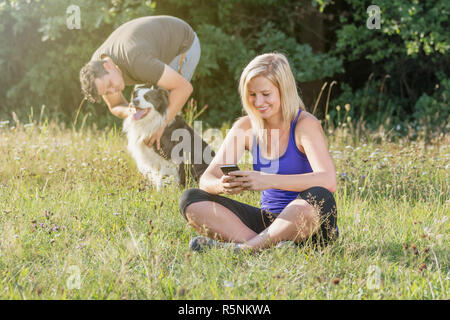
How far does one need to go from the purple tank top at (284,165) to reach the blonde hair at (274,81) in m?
0.07

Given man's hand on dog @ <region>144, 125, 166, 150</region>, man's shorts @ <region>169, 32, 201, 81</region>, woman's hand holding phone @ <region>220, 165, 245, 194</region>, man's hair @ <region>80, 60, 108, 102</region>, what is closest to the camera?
woman's hand holding phone @ <region>220, 165, 245, 194</region>

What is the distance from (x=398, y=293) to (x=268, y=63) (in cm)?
144

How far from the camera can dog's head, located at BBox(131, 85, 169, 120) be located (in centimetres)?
431

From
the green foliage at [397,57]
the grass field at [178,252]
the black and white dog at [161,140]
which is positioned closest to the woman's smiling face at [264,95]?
the grass field at [178,252]

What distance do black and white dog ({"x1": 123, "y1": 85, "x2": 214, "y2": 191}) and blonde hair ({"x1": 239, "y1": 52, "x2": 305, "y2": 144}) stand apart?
1.44m

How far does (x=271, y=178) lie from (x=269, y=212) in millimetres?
300

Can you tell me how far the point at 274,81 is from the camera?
287 centimetres

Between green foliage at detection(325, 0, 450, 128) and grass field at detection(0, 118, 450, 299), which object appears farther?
green foliage at detection(325, 0, 450, 128)

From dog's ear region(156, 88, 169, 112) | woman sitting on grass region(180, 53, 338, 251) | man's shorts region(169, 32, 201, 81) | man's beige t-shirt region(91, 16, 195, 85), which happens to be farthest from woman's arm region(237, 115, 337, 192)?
man's shorts region(169, 32, 201, 81)

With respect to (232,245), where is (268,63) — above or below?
above

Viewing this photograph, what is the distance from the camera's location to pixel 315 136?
112 inches

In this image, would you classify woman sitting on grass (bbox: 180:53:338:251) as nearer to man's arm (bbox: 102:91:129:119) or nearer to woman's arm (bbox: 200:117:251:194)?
woman's arm (bbox: 200:117:251:194)
